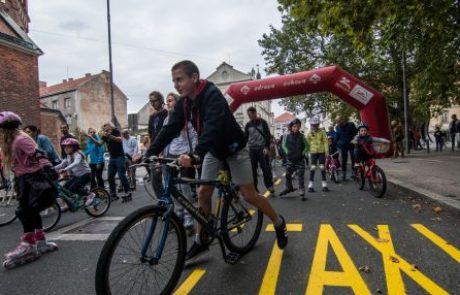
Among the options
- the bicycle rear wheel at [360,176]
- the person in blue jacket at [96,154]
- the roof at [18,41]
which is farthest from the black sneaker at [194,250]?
the roof at [18,41]

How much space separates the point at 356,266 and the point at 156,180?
2.34 m

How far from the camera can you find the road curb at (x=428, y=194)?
5.56 meters

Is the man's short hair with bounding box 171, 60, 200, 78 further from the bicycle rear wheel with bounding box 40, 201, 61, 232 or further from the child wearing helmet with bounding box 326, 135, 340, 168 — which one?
the child wearing helmet with bounding box 326, 135, 340, 168

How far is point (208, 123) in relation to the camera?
3.06 m

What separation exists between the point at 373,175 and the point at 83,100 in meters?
55.6

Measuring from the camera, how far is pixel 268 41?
86.5ft

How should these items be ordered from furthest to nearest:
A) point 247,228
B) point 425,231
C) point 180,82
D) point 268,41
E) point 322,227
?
1. point 268,41
2. point 322,227
3. point 425,231
4. point 247,228
5. point 180,82

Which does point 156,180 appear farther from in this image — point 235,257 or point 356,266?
point 356,266

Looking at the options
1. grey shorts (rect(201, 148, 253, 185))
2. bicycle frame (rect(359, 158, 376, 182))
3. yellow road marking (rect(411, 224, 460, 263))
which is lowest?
yellow road marking (rect(411, 224, 460, 263))

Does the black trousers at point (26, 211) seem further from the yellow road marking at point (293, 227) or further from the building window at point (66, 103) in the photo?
the building window at point (66, 103)

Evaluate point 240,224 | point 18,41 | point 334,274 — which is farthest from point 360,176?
point 18,41

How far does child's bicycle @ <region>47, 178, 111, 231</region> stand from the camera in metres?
6.26

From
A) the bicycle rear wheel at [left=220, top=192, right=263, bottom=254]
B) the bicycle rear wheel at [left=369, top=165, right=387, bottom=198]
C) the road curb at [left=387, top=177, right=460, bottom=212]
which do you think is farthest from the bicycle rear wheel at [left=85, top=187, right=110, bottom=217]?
the road curb at [left=387, top=177, right=460, bottom=212]

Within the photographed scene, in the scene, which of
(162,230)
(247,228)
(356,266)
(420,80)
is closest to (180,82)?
(162,230)
